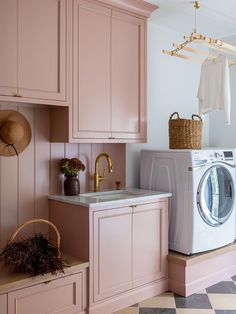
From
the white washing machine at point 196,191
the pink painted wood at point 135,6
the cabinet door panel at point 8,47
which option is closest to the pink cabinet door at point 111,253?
the white washing machine at point 196,191

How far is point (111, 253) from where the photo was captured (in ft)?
8.66

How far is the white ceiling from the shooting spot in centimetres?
308

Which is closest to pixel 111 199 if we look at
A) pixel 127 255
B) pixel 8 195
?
pixel 127 255

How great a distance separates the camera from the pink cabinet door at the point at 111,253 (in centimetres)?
254

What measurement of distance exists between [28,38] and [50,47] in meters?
0.17

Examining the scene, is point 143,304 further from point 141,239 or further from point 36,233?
point 36,233

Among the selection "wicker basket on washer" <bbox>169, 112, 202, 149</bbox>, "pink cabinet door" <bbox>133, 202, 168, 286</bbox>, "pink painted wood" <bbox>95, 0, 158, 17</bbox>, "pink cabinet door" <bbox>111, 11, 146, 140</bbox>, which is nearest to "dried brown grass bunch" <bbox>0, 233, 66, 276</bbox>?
"pink cabinet door" <bbox>133, 202, 168, 286</bbox>

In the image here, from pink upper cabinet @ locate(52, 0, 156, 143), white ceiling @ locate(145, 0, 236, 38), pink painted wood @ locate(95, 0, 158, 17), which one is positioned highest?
white ceiling @ locate(145, 0, 236, 38)

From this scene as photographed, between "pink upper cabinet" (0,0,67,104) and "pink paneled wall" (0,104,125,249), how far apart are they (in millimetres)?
328

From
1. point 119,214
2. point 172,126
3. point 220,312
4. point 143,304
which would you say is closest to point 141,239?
point 119,214

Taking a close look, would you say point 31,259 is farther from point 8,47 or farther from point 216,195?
point 216,195

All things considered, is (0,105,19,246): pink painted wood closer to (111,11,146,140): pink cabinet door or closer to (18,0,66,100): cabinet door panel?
(18,0,66,100): cabinet door panel

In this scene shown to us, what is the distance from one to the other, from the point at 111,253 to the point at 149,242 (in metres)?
0.40

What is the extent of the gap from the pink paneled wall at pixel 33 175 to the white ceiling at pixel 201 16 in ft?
4.66
